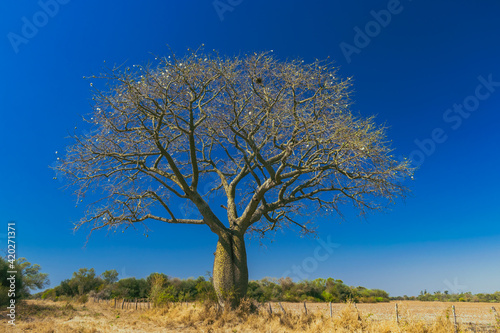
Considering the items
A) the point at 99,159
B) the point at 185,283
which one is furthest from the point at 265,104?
the point at 185,283

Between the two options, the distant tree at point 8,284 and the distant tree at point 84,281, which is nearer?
the distant tree at point 8,284

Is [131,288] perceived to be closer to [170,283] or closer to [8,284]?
[170,283]

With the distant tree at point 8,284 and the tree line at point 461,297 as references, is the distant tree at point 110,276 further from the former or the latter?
the tree line at point 461,297

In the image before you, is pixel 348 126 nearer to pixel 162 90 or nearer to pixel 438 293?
pixel 162 90

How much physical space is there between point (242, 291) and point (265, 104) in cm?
633

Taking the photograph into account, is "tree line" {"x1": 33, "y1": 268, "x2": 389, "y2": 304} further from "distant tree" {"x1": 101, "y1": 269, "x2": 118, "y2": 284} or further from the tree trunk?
the tree trunk

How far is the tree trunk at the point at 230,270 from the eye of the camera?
1016 centimetres

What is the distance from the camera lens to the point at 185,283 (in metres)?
31.5

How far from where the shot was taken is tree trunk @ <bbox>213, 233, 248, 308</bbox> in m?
10.2

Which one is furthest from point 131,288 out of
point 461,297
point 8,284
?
point 461,297

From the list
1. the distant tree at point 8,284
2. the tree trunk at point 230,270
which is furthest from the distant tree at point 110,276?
the tree trunk at point 230,270

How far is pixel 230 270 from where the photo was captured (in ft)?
34.4

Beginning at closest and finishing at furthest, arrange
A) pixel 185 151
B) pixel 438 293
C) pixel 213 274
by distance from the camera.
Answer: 1. pixel 213 274
2. pixel 185 151
3. pixel 438 293

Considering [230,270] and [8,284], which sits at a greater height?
[230,270]
